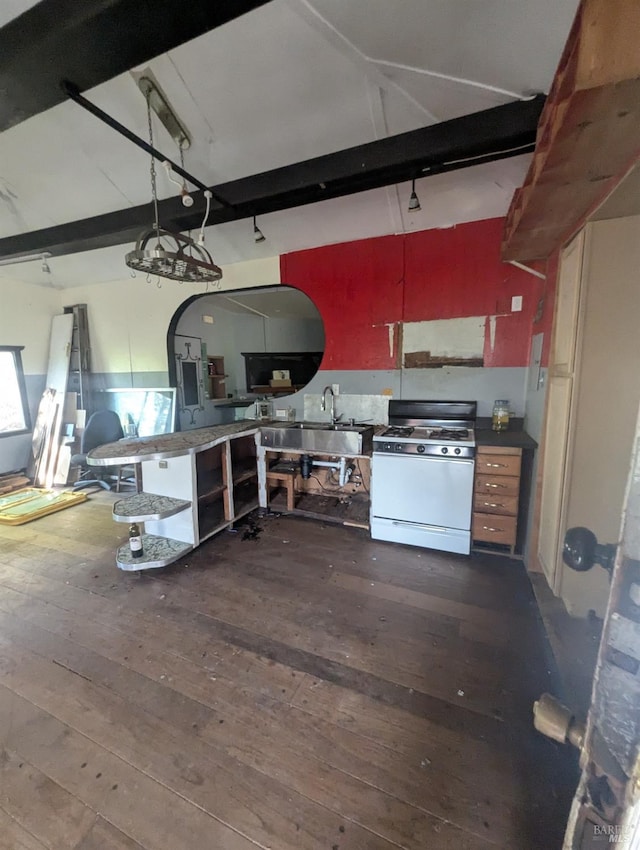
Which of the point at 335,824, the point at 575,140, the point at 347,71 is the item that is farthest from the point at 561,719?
the point at 347,71

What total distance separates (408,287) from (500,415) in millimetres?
1357

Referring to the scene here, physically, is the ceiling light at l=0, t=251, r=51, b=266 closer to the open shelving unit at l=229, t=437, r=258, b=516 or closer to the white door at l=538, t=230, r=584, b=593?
the open shelving unit at l=229, t=437, r=258, b=516

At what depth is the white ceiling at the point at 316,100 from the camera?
4.83 ft

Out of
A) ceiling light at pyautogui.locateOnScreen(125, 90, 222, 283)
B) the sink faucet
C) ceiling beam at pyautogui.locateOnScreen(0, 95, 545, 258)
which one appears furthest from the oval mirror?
ceiling light at pyautogui.locateOnScreen(125, 90, 222, 283)

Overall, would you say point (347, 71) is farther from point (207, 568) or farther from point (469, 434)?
point (207, 568)

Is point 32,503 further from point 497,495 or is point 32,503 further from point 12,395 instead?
point 497,495

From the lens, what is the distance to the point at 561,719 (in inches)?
→ 26.7

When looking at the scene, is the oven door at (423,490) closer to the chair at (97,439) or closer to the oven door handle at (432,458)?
the oven door handle at (432,458)

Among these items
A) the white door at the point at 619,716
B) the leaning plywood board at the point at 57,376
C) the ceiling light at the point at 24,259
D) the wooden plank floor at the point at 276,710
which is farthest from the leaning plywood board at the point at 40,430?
the white door at the point at 619,716

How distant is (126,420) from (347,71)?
14.1 ft

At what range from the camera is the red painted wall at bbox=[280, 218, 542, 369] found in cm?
281

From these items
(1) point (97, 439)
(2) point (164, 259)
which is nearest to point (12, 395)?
(1) point (97, 439)

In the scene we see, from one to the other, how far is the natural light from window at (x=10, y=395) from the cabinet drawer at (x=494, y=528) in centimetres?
557

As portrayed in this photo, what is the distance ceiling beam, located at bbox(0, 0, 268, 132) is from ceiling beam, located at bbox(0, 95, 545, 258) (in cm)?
99
